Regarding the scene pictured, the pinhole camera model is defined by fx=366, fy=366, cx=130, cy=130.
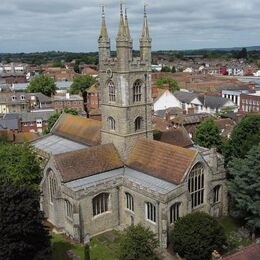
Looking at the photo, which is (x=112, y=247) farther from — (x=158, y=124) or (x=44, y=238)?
(x=158, y=124)

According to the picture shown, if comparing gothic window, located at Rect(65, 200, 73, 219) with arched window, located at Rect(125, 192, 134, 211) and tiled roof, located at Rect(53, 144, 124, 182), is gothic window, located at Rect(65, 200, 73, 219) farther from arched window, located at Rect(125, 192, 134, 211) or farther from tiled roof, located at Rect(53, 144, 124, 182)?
arched window, located at Rect(125, 192, 134, 211)

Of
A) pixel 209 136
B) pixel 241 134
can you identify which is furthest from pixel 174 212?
pixel 209 136

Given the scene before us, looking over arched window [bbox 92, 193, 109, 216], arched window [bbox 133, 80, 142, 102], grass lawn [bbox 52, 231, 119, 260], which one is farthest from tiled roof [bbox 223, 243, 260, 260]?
arched window [bbox 133, 80, 142, 102]

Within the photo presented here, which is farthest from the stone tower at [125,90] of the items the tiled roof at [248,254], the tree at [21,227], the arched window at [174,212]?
the tiled roof at [248,254]

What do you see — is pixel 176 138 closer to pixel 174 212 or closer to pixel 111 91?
pixel 111 91

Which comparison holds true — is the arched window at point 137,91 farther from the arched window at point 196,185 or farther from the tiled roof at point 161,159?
the arched window at point 196,185

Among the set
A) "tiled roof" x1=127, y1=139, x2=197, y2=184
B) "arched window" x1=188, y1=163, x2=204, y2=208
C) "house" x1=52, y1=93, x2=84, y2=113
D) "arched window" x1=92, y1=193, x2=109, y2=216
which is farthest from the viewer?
"house" x1=52, y1=93, x2=84, y2=113
